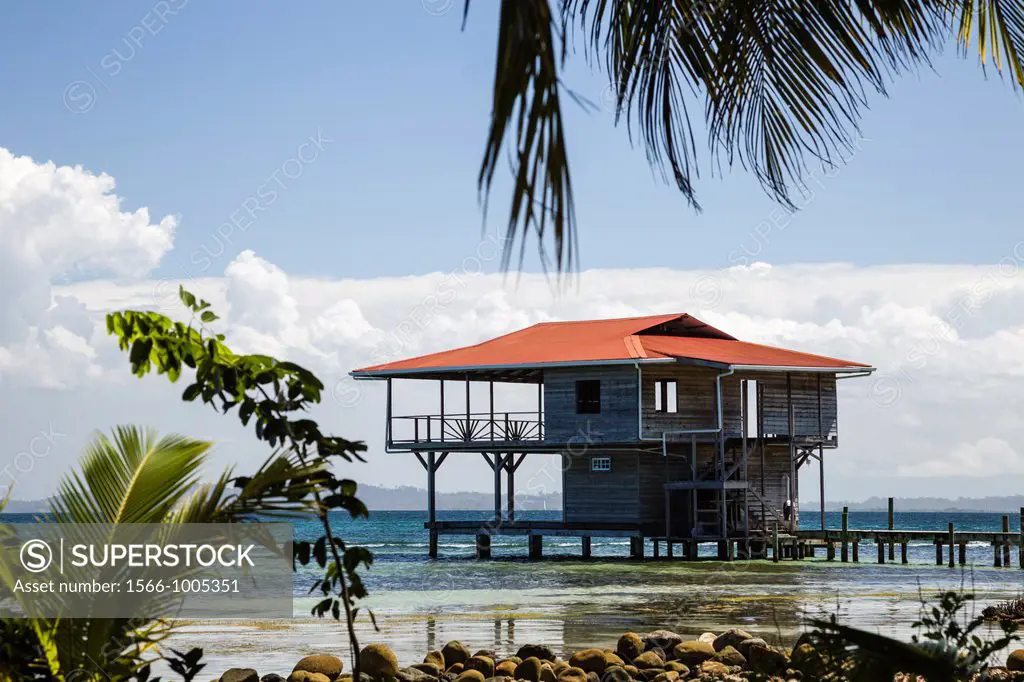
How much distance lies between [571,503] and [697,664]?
64.4 feet

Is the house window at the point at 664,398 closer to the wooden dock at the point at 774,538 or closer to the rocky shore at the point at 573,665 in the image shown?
the wooden dock at the point at 774,538

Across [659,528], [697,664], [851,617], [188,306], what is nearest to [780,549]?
[659,528]

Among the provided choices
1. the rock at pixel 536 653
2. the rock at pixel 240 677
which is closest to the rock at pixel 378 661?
the rock at pixel 240 677

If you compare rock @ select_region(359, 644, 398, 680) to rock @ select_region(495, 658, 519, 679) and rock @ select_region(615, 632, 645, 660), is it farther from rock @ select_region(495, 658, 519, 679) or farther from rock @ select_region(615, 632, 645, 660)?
rock @ select_region(615, 632, 645, 660)

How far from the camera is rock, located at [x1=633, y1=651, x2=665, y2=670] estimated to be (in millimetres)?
12586

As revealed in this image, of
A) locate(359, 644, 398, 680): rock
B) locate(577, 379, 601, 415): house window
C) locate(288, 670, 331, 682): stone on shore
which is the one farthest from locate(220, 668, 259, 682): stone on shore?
locate(577, 379, 601, 415): house window

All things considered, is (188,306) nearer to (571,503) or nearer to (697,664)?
(697,664)

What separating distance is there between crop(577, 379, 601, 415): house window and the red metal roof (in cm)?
86

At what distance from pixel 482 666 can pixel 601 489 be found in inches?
782

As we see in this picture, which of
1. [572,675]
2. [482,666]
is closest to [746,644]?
[572,675]

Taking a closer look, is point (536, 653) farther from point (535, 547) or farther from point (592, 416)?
point (535, 547)

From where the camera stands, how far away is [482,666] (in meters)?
12.5

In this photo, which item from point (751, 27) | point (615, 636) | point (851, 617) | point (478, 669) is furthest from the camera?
point (851, 617)

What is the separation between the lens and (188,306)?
16.8 feet
